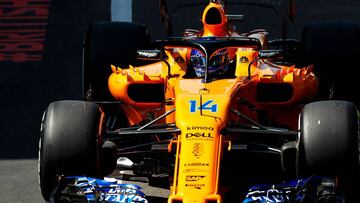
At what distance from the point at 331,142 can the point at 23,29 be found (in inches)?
292

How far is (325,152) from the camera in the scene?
687 cm

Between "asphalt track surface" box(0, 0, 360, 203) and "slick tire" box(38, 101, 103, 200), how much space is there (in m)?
1.46

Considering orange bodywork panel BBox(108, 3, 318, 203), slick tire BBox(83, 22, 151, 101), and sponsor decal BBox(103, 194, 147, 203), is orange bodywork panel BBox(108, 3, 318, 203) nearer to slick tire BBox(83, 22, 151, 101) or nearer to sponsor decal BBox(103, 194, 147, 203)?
sponsor decal BBox(103, 194, 147, 203)

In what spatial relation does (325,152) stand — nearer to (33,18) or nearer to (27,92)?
(27,92)

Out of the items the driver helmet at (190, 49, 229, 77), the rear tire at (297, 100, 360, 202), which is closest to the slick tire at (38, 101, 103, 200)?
the driver helmet at (190, 49, 229, 77)

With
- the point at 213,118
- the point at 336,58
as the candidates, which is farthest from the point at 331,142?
the point at 336,58

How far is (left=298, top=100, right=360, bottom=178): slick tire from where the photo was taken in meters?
6.86

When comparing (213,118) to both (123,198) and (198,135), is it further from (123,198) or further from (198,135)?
(123,198)

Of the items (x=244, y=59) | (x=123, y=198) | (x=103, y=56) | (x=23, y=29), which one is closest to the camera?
(x=123, y=198)

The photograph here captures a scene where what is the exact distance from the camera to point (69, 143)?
23.5ft

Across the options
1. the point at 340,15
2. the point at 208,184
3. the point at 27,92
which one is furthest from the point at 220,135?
the point at 340,15

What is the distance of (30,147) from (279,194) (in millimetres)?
3651

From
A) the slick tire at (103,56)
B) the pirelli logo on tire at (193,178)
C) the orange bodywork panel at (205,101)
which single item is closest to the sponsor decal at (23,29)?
the slick tire at (103,56)

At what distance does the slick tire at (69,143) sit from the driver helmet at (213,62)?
1.29 meters
